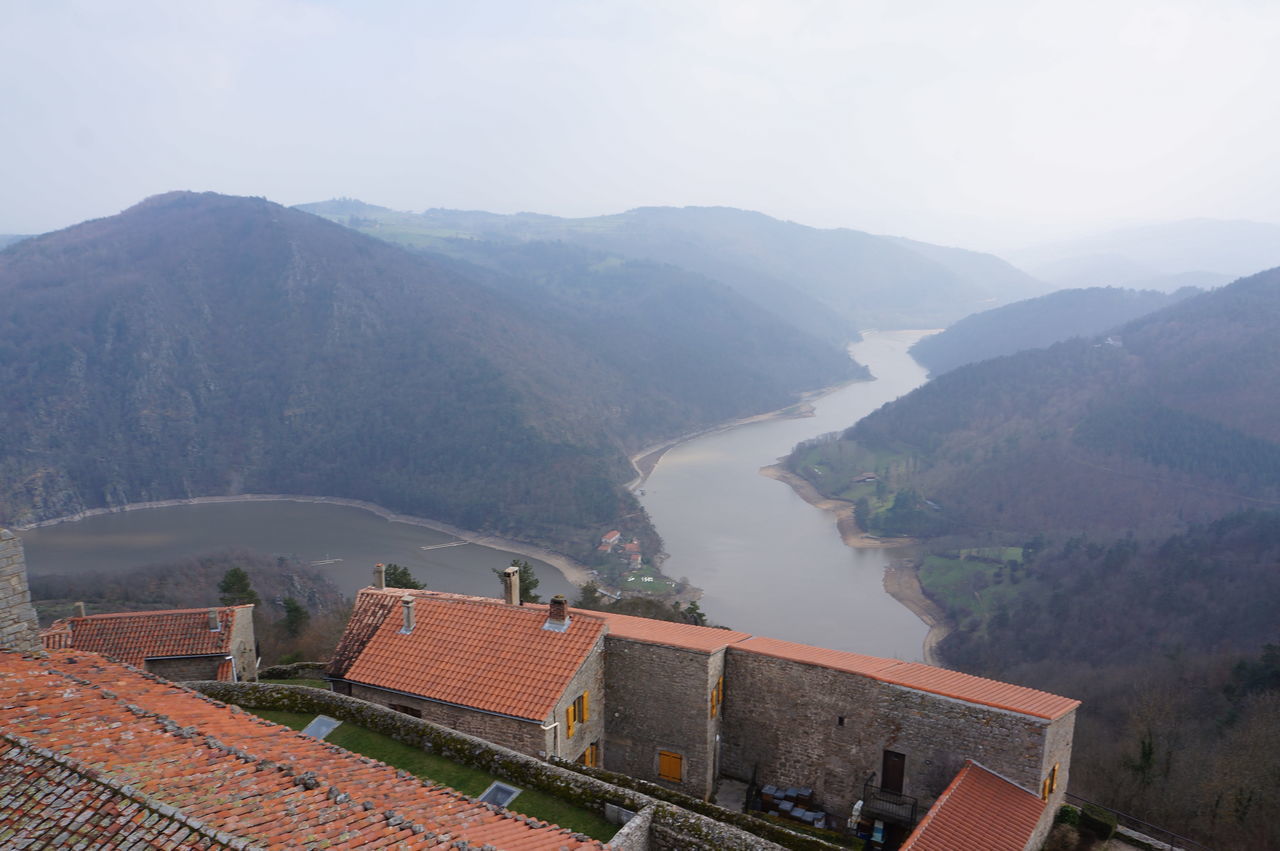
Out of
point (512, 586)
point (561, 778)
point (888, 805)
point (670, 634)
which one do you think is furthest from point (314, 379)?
point (561, 778)

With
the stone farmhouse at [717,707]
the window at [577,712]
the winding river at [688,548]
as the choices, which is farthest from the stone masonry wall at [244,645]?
the winding river at [688,548]

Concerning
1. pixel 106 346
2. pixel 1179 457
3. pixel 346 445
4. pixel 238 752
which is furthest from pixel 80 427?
pixel 1179 457

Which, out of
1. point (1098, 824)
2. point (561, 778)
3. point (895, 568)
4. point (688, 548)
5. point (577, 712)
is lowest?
point (895, 568)

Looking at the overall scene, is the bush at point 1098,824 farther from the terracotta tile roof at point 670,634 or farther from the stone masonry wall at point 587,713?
the stone masonry wall at point 587,713

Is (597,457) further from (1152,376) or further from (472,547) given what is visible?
(1152,376)

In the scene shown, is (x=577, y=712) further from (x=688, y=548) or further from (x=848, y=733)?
(x=688, y=548)

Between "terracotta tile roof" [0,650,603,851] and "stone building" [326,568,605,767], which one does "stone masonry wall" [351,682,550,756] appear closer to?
"stone building" [326,568,605,767]
